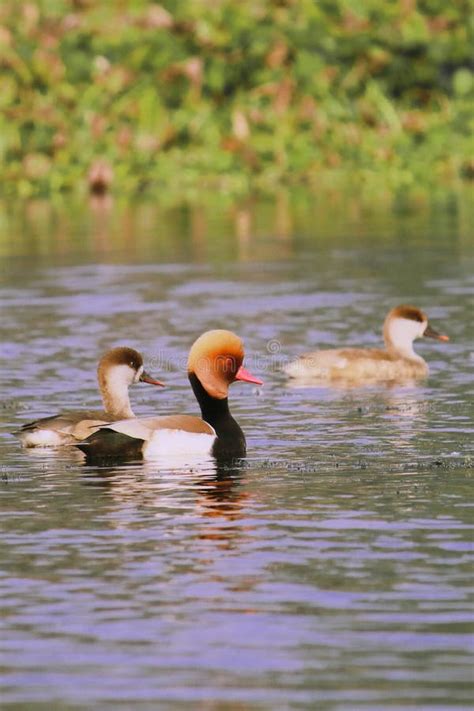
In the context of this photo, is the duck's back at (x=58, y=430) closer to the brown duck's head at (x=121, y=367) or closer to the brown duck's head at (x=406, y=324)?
the brown duck's head at (x=121, y=367)

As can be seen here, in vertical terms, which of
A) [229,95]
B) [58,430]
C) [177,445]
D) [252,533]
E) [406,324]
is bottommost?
[252,533]

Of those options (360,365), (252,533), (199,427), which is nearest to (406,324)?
(360,365)

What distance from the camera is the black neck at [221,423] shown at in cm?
1323

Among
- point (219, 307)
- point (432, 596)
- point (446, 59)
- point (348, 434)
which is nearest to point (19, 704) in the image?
point (432, 596)

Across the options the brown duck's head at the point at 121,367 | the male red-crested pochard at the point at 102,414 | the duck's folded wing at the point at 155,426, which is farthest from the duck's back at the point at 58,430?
the brown duck's head at the point at 121,367

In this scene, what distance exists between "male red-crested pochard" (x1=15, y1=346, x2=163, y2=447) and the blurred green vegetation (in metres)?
25.4

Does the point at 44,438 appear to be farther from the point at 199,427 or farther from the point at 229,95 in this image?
the point at 229,95

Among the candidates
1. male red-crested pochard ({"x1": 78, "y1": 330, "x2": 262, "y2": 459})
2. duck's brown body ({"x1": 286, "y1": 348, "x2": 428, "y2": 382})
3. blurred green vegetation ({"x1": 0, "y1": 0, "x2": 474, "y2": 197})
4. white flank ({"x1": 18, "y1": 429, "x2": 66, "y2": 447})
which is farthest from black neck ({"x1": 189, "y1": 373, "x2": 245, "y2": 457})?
blurred green vegetation ({"x1": 0, "y1": 0, "x2": 474, "y2": 197})

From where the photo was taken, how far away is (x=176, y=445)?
1323cm

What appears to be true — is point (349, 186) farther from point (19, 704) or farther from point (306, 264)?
point (19, 704)

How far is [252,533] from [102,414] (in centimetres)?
333

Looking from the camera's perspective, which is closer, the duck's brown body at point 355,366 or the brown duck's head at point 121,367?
the brown duck's head at point 121,367

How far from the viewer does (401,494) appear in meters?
11.8

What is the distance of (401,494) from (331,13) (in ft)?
105
